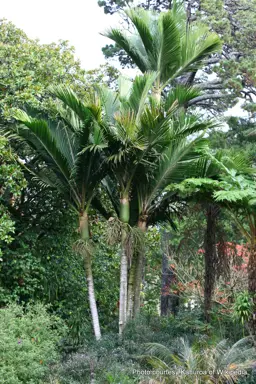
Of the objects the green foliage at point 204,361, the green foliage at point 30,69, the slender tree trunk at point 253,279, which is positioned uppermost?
the green foliage at point 30,69

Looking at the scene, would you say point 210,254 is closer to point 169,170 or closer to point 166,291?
point 169,170

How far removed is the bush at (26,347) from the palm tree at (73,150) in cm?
148

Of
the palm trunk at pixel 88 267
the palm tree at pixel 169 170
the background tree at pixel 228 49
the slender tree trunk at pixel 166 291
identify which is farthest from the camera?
the slender tree trunk at pixel 166 291

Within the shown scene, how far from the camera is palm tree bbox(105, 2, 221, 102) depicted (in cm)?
1009

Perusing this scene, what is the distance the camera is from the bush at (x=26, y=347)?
7319mm

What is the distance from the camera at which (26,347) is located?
7680 millimetres

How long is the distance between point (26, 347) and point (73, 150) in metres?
3.63

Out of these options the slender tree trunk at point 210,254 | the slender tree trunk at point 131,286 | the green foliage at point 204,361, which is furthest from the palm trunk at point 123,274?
the slender tree trunk at point 210,254

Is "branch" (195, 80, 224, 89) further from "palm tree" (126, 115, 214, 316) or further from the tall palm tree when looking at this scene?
A: "palm tree" (126, 115, 214, 316)

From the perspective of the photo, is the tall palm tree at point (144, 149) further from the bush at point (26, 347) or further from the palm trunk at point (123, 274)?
the bush at point (26, 347)

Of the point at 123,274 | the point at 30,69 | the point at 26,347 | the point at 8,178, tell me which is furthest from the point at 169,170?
the point at 26,347

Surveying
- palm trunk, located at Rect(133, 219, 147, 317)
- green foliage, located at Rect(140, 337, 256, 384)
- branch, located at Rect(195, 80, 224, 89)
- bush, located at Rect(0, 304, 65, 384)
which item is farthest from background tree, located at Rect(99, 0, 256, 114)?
bush, located at Rect(0, 304, 65, 384)

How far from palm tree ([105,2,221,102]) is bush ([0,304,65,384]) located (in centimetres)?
478

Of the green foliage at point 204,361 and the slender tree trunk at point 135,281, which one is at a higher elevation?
the slender tree trunk at point 135,281
